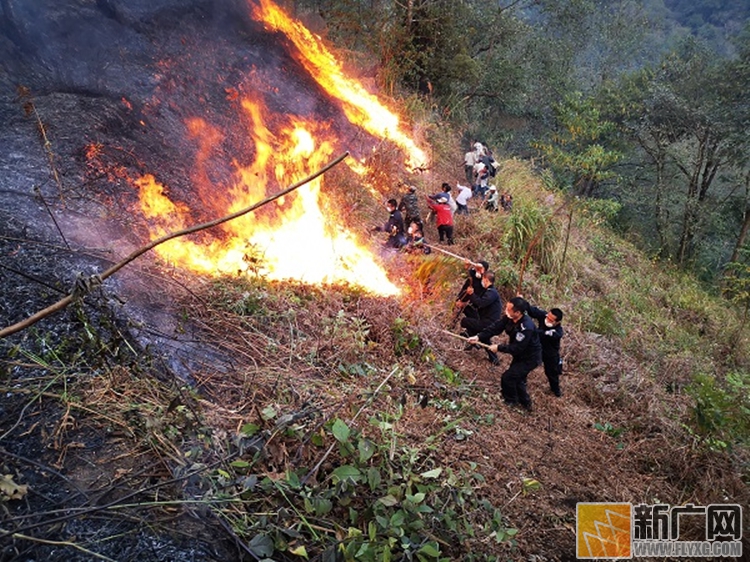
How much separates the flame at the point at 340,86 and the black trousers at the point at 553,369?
742cm

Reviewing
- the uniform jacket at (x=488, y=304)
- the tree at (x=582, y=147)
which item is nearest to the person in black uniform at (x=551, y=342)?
the uniform jacket at (x=488, y=304)

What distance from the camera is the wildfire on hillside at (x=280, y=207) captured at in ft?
21.4

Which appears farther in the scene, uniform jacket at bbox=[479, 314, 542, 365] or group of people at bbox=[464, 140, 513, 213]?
group of people at bbox=[464, 140, 513, 213]

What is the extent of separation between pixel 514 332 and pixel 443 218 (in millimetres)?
4390

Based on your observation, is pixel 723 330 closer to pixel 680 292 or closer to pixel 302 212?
pixel 680 292

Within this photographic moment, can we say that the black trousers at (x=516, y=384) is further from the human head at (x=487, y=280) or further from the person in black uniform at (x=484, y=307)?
the human head at (x=487, y=280)

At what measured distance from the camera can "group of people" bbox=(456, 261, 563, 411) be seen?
596 cm

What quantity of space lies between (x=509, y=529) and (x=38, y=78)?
27.2 feet

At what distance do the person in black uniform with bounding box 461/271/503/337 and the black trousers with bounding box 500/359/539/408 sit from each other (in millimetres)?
1109

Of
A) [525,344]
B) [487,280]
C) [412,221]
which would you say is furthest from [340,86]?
[525,344]

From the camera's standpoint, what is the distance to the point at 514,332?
615cm

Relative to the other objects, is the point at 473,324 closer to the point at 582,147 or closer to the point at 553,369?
the point at 553,369

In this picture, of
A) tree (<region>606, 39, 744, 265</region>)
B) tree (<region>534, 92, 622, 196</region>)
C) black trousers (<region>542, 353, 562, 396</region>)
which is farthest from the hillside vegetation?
tree (<region>606, 39, 744, 265</region>)

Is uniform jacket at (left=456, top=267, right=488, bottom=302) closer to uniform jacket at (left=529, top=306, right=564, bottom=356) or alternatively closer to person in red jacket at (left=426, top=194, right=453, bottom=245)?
uniform jacket at (left=529, top=306, right=564, bottom=356)
